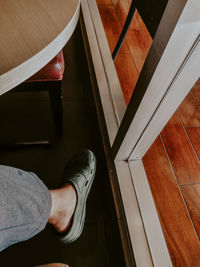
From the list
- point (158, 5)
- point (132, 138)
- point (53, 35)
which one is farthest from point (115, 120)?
point (53, 35)

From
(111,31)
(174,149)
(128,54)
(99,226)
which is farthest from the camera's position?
(111,31)

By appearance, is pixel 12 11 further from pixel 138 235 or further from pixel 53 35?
pixel 138 235

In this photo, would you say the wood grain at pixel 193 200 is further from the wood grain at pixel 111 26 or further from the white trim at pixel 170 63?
the wood grain at pixel 111 26

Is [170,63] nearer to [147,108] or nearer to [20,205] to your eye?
[147,108]

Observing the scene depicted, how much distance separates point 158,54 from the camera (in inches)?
17.7

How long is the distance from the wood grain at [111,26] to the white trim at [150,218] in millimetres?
856

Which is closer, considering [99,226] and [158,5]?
[158,5]

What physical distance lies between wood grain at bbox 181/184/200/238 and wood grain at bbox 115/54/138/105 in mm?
534

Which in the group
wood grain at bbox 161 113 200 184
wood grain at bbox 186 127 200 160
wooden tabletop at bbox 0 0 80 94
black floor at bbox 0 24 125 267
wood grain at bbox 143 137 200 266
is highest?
wooden tabletop at bbox 0 0 80 94

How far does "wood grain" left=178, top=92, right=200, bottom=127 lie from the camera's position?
1.12 metres

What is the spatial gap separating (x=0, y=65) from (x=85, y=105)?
0.86m

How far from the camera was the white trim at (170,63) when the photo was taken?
1.20 ft

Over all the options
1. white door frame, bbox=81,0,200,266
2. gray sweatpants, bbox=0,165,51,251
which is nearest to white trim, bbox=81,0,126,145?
white door frame, bbox=81,0,200,266

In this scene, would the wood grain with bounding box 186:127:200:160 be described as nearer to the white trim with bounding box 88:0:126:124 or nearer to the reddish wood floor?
the reddish wood floor
